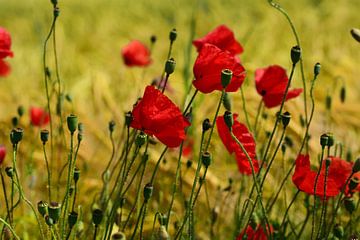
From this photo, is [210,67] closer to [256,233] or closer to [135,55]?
[256,233]

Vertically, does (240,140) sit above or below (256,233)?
above

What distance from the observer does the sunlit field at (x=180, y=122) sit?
1.09 metres

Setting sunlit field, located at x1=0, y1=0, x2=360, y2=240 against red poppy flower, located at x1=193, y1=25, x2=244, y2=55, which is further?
red poppy flower, located at x1=193, y1=25, x2=244, y2=55

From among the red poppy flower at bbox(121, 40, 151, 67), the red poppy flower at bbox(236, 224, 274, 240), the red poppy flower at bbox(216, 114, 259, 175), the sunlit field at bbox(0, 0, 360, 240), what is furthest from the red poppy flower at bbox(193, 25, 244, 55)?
the red poppy flower at bbox(121, 40, 151, 67)

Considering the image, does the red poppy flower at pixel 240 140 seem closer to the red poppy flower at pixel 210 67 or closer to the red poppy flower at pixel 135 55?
the red poppy flower at pixel 210 67

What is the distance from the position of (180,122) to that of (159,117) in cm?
3

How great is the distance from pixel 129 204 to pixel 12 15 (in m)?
3.67

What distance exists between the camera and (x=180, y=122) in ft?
3.37

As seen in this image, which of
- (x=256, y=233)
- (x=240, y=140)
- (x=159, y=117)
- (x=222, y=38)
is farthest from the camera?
(x=222, y=38)

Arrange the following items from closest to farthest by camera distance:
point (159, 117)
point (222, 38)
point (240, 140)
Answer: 1. point (159, 117)
2. point (240, 140)
3. point (222, 38)

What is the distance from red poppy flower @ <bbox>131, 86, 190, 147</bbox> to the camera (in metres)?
1.01

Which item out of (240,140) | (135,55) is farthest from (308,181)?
(135,55)

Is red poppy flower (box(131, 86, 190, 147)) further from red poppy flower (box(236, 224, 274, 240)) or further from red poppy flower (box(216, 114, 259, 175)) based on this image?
red poppy flower (box(236, 224, 274, 240))

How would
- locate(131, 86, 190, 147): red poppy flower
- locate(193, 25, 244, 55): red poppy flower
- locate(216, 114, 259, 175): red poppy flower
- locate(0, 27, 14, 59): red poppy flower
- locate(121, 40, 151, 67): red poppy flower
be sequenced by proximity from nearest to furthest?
1. locate(131, 86, 190, 147): red poppy flower
2. locate(216, 114, 259, 175): red poppy flower
3. locate(0, 27, 14, 59): red poppy flower
4. locate(193, 25, 244, 55): red poppy flower
5. locate(121, 40, 151, 67): red poppy flower
